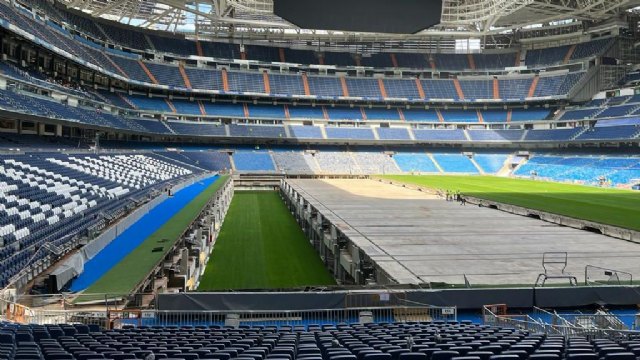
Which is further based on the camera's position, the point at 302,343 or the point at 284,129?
the point at 284,129

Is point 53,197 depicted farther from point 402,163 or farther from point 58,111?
point 402,163

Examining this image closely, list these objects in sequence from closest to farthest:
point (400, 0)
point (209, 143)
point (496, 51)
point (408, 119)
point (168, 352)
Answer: point (168, 352), point (400, 0), point (209, 143), point (408, 119), point (496, 51)

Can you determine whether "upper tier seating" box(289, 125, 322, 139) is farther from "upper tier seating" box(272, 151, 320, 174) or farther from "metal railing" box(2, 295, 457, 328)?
"metal railing" box(2, 295, 457, 328)

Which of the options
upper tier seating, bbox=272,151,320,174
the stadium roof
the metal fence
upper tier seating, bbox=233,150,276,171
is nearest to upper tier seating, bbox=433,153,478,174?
the stadium roof

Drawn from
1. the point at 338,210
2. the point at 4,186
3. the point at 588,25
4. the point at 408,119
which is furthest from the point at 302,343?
the point at 588,25

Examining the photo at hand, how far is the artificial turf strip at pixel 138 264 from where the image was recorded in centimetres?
1256

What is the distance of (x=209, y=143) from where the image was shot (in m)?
74.1

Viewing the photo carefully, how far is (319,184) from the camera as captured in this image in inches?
2041

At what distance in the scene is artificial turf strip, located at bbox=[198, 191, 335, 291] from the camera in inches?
756

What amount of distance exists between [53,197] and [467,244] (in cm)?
1659

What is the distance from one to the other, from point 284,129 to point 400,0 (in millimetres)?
41664

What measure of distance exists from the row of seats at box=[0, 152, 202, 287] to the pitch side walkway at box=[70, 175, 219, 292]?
1.01 metres

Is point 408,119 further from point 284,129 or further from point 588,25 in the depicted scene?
point 588,25

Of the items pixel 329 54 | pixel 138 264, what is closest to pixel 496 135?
pixel 329 54
